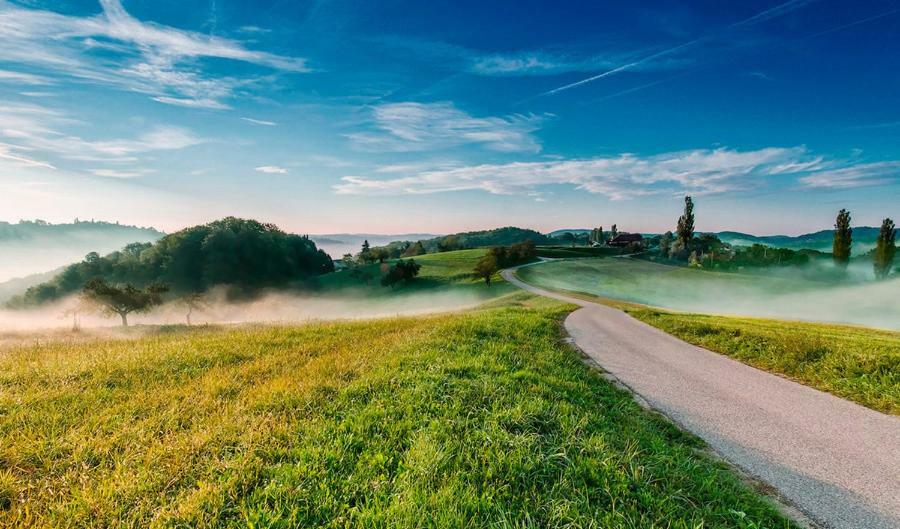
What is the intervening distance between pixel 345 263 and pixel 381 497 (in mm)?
132336

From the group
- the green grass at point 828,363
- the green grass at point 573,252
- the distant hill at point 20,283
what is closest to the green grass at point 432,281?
the green grass at point 573,252

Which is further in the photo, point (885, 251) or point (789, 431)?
point (885, 251)

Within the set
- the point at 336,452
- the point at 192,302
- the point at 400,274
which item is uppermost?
A: the point at 336,452

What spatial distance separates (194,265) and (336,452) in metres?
111

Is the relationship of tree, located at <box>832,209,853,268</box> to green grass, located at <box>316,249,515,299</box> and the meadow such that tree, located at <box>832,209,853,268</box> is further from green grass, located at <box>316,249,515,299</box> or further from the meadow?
green grass, located at <box>316,249,515,299</box>

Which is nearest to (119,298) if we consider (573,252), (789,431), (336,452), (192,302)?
(192,302)

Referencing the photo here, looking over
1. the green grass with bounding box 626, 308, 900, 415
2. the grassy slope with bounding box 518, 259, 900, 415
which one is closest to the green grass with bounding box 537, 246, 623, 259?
the grassy slope with bounding box 518, 259, 900, 415

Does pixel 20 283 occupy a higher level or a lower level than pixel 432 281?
lower

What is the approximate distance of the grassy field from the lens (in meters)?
3.44

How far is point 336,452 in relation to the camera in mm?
4398

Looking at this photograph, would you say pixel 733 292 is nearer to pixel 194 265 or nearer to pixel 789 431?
pixel 789 431

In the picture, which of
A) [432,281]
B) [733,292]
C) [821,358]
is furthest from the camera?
[432,281]

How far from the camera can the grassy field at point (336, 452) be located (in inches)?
135

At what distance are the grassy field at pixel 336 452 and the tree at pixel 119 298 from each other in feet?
154
